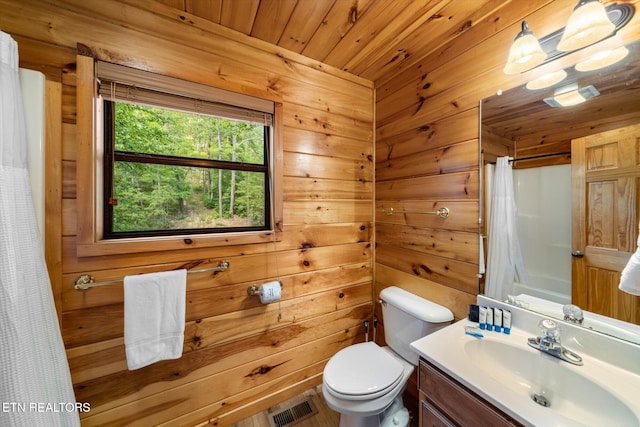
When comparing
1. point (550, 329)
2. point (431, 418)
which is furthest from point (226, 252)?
point (550, 329)

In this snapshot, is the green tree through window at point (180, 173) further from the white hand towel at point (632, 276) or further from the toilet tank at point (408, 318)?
the white hand towel at point (632, 276)

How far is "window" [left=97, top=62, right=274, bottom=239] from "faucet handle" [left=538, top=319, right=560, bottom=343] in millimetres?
1413

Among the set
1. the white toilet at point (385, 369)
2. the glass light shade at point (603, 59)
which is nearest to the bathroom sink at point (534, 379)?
the white toilet at point (385, 369)

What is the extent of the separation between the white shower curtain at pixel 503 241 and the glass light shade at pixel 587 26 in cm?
46

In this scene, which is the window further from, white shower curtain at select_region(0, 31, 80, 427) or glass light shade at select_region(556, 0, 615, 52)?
glass light shade at select_region(556, 0, 615, 52)

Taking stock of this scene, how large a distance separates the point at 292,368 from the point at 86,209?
145 cm

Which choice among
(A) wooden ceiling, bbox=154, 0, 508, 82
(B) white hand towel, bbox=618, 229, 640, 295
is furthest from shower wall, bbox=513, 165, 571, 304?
(A) wooden ceiling, bbox=154, 0, 508, 82

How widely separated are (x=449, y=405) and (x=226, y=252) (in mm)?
1200

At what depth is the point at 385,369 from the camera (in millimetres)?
1188

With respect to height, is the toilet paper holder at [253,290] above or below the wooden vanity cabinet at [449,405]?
above

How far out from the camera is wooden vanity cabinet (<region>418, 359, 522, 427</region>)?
702 millimetres

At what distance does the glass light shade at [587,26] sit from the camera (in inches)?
30.2

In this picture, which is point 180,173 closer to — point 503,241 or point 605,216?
point 503,241

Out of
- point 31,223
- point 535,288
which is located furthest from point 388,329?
point 31,223
